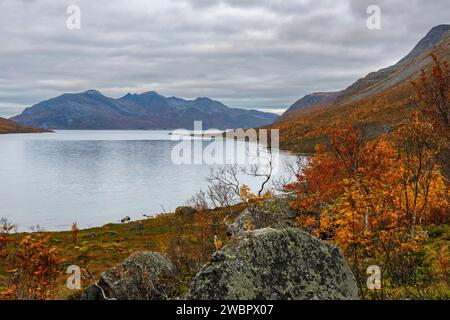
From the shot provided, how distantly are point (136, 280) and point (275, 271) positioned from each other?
33.2ft

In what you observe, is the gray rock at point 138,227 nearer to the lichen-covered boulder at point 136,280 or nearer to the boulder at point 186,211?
the boulder at point 186,211

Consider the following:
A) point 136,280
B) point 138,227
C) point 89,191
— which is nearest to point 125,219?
point 138,227

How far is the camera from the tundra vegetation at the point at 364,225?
1317cm

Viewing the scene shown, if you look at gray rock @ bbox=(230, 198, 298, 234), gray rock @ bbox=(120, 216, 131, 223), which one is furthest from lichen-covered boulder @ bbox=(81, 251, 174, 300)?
gray rock @ bbox=(120, 216, 131, 223)

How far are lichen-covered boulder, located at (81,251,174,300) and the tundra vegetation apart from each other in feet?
2.19

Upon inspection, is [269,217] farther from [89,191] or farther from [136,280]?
[89,191]

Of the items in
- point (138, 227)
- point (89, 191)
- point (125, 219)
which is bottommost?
point (125, 219)

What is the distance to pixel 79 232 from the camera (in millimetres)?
49031

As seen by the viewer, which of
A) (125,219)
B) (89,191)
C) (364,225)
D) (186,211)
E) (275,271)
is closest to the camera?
(275,271)

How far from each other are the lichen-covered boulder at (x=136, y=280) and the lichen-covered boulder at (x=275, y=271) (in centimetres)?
792

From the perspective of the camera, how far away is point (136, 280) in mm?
17484

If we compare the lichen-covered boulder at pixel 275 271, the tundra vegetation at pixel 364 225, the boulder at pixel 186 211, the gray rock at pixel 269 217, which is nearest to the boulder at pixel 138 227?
the tundra vegetation at pixel 364 225
